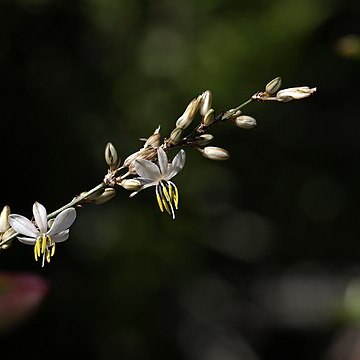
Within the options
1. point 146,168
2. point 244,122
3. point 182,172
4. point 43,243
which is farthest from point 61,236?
point 182,172

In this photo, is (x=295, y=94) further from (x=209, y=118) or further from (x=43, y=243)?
(x=43, y=243)

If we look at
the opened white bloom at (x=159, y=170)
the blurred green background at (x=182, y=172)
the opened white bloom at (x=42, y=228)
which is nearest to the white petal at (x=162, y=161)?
the opened white bloom at (x=159, y=170)

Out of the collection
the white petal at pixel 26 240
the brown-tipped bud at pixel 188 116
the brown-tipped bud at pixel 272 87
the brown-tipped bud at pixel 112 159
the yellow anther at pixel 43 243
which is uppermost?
the brown-tipped bud at pixel 272 87

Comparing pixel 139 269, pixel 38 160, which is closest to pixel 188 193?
pixel 139 269

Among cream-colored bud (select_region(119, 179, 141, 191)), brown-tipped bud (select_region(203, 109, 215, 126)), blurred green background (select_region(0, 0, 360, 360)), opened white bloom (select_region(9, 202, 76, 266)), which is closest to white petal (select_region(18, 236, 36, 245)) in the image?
opened white bloom (select_region(9, 202, 76, 266))

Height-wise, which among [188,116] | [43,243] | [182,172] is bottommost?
[182,172]

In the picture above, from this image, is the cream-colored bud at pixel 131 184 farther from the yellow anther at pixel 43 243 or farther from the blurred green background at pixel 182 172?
the blurred green background at pixel 182 172
